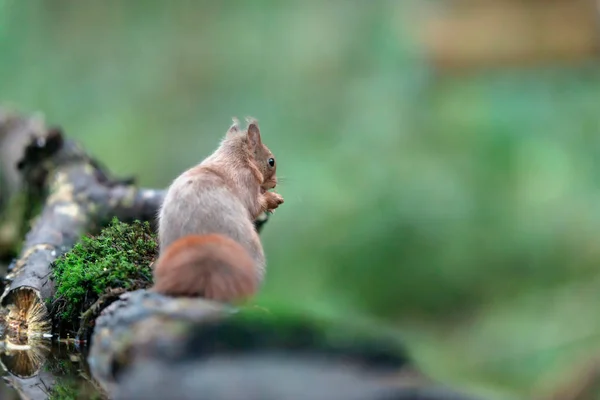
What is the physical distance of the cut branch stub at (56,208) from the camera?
4.99 m

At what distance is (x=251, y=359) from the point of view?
3.05m

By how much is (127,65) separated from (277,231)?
4998 millimetres

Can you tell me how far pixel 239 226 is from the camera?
4.45 meters

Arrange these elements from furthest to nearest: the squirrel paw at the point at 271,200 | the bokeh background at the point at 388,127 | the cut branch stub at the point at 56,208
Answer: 1. the bokeh background at the point at 388,127
2. the squirrel paw at the point at 271,200
3. the cut branch stub at the point at 56,208

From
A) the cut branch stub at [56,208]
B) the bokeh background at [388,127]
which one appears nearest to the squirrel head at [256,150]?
the cut branch stub at [56,208]

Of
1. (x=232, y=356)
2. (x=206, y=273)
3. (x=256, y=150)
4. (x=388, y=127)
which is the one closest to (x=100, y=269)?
(x=206, y=273)

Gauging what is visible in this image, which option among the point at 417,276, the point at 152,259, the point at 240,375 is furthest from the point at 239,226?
the point at 417,276

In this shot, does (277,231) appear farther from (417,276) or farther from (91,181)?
(91,181)

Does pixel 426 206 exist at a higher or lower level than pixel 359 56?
lower

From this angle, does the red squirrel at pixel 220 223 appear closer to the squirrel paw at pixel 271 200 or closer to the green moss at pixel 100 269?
the squirrel paw at pixel 271 200

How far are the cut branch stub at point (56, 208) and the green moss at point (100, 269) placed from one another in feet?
0.64

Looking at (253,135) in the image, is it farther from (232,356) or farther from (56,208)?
(232,356)

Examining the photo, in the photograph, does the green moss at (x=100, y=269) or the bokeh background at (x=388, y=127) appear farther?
the bokeh background at (x=388, y=127)

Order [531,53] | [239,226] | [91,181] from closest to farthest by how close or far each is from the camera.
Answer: [239,226]
[91,181]
[531,53]
